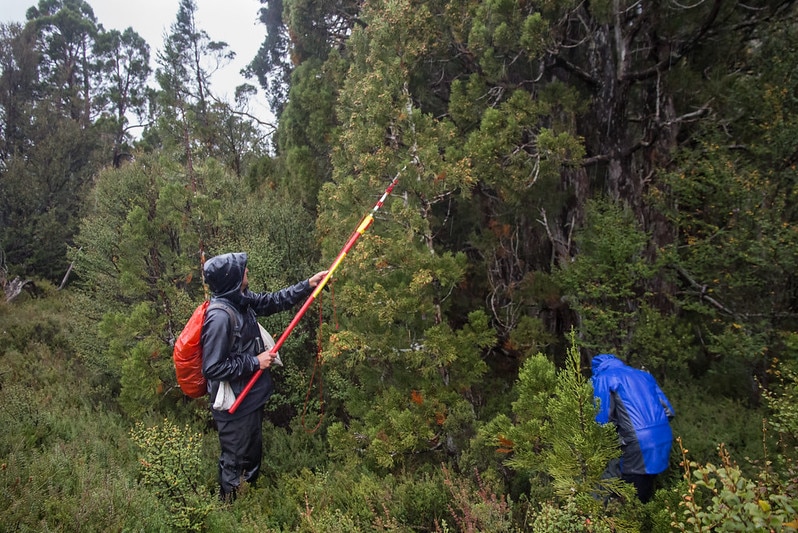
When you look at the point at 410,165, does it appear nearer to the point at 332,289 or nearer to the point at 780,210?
the point at 332,289

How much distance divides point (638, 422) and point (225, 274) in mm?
3268

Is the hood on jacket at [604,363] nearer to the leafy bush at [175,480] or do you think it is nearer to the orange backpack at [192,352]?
the orange backpack at [192,352]

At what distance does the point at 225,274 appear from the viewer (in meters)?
3.24

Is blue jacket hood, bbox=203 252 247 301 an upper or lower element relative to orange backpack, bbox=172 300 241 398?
upper

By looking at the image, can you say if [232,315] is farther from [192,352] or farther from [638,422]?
[638,422]

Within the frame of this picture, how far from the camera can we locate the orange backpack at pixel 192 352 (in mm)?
3070

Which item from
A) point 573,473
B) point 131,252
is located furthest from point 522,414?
point 131,252

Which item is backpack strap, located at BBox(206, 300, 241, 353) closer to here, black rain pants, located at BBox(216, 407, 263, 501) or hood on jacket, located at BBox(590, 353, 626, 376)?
black rain pants, located at BBox(216, 407, 263, 501)

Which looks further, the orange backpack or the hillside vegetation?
the orange backpack

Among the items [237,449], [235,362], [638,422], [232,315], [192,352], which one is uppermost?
[232,315]

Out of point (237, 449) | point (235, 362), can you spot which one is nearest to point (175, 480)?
point (237, 449)

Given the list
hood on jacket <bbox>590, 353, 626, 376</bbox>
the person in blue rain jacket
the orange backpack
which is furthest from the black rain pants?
hood on jacket <bbox>590, 353, 626, 376</bbox>

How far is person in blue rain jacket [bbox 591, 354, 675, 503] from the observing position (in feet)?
10.1

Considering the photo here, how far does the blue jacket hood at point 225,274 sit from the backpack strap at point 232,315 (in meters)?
0.10
